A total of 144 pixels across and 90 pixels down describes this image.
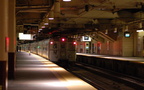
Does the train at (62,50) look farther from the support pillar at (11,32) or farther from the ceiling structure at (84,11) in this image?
the support pillar at (11,32)

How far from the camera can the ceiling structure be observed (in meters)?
16.5

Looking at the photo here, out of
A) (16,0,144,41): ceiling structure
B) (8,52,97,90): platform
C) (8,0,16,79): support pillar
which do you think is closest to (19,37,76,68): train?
(16,0,144,41): ceiling structure

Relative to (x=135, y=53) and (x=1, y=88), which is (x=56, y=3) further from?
(x=135, y=53)

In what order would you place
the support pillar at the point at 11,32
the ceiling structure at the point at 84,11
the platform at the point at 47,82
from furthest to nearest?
the ceiling structure at the point at 84,11
the support pillar at the point at 11,32
the platform at the point at 47,82

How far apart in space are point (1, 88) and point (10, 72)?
281 inches

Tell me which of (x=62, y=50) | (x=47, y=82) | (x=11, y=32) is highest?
(x=11, y=32)

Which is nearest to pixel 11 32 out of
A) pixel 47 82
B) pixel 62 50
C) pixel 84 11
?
pixel 47 82

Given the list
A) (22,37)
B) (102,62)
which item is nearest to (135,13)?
(102,62)

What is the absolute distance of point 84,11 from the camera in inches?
843

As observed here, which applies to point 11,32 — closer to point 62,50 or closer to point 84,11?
point 84,11

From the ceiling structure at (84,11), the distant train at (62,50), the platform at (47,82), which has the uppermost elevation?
the ceiling structure at (84,11)

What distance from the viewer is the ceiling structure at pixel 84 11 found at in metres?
16.5

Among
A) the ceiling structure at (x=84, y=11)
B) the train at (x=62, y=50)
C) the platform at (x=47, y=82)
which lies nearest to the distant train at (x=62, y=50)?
the train at (x=62, y=50)

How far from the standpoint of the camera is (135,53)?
3878cm
